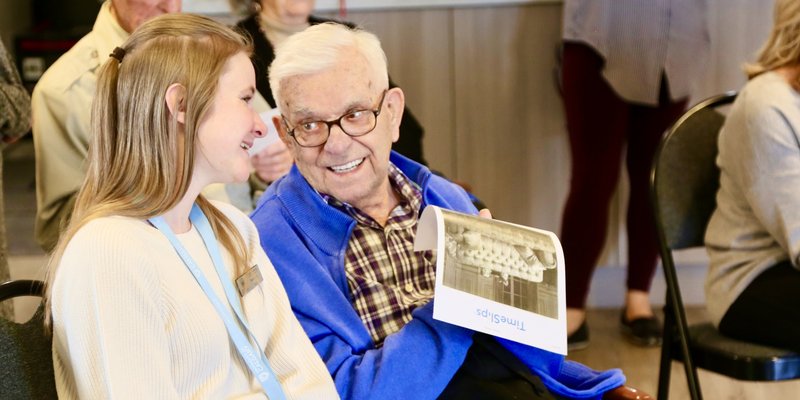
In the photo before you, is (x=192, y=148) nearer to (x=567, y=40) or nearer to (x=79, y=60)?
(x=79, y=60)

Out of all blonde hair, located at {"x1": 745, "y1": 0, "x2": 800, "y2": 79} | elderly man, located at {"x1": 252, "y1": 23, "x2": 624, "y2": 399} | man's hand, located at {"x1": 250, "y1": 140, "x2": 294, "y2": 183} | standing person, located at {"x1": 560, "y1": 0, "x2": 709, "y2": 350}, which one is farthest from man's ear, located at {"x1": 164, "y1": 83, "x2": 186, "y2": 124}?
standing person, located at {"x1": 560, "y1": 0, "x2": 709, "y2": 350}

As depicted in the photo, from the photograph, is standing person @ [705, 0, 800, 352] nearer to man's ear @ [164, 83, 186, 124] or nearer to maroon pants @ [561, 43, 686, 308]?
maroon pants @ [561, 43, 686, 308]

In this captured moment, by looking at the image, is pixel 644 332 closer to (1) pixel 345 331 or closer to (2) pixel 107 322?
(1) pixel 345 331

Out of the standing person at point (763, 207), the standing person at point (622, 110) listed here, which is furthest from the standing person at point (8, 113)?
the standing person at point (622, 110)

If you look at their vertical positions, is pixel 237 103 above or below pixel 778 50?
above

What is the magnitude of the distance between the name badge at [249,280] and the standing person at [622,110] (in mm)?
2197

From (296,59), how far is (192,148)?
43cm

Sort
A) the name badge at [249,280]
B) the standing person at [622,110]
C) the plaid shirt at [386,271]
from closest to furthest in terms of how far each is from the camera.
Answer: the name badge at [249,280]
the plaid shirt at [386,271]
the standing person at [622,110]

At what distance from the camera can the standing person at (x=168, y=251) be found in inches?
52.5

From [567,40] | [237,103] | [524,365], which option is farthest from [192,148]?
[567,40]

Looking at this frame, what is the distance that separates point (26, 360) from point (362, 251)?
27.1 inches

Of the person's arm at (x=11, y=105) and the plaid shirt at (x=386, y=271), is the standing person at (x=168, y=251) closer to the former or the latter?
the plaid shirt at (x=386, y=271)

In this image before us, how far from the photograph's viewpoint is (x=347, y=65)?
1.88 meters

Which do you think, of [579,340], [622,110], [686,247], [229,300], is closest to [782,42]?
[686,247]
